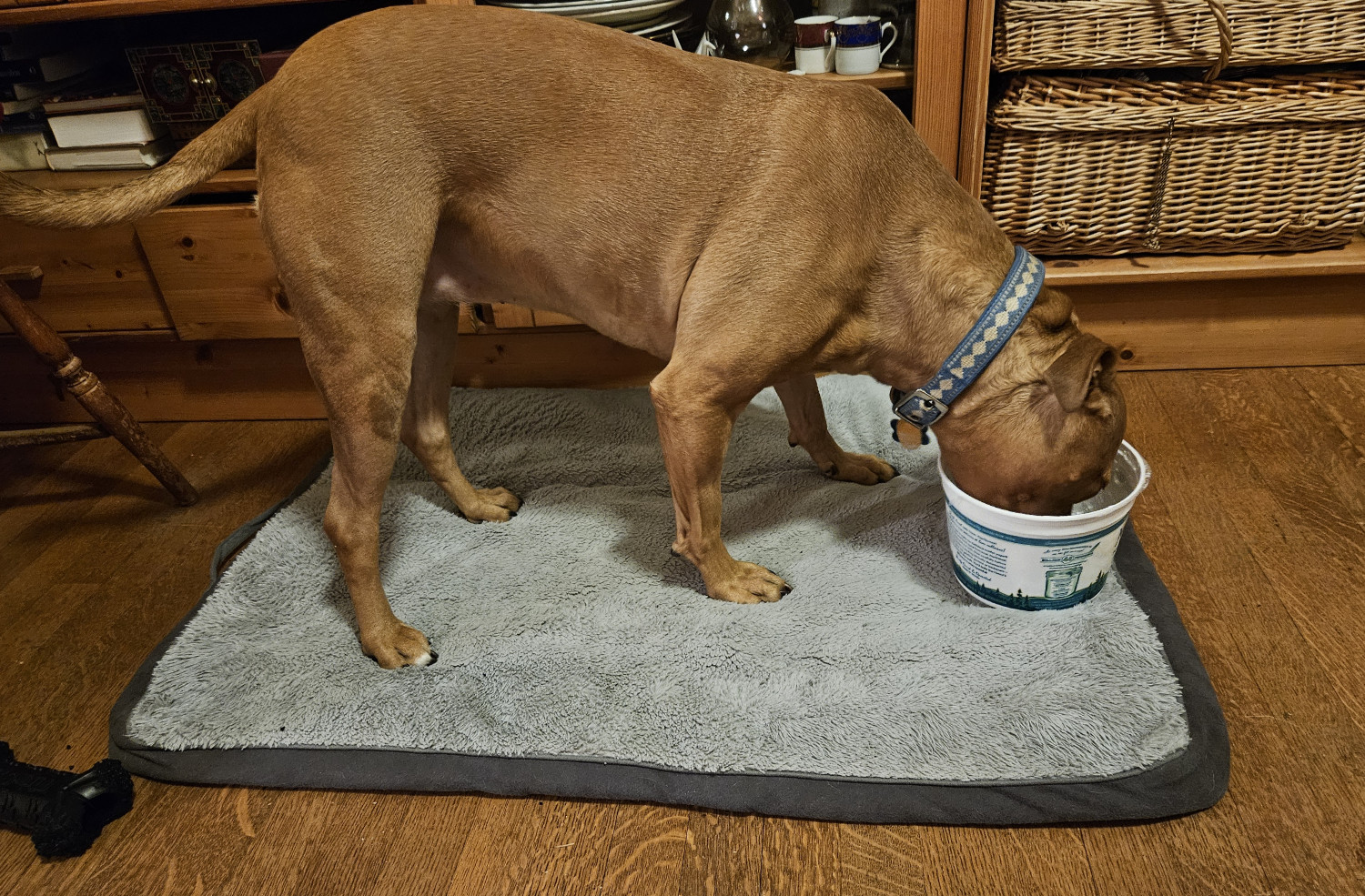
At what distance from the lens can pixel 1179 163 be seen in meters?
2.15

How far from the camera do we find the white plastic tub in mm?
1507

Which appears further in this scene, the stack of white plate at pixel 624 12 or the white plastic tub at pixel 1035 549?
the stack of white plate at pixel 624 12

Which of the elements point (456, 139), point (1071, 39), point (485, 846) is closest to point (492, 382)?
point (456, 139)

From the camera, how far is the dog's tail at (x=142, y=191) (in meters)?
1.53

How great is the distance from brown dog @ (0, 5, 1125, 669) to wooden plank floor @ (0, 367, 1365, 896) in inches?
20.0

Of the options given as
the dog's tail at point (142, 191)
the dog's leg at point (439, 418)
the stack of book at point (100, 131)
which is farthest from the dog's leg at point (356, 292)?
the stack of book at point (100, 131)

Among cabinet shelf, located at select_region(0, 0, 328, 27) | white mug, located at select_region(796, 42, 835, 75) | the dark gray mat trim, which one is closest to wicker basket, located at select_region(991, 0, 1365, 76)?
white mug, located at select_region(796, 42, 835, 75)

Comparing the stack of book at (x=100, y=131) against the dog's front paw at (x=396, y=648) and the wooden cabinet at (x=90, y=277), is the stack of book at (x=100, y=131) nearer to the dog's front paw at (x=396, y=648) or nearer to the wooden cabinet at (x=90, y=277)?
the wooden cabinet at (x=90, y=277)

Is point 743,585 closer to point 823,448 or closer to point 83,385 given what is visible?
point 823,448

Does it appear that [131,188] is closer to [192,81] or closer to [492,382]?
[192,81]

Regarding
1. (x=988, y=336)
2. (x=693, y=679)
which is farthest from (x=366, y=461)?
(x=988, y=336)

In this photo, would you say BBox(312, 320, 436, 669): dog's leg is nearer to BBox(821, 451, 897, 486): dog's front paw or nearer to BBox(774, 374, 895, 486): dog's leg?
BBox(774, 374, 895, 486): dog's leg

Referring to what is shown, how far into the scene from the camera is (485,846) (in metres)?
1.40

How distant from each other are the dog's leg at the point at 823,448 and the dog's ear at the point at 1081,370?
0.68m
